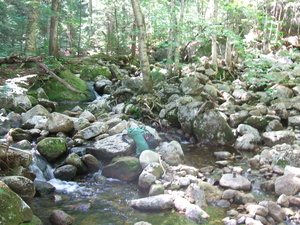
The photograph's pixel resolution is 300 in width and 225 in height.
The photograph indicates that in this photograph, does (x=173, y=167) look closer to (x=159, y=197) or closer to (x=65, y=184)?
(x=159, y=197)

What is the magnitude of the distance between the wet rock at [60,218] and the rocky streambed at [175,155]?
1 cm

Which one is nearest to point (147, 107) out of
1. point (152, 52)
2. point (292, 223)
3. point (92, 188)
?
point (92, 188)

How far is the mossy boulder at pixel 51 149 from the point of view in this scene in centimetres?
611

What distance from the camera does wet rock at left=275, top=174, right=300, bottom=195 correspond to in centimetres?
483

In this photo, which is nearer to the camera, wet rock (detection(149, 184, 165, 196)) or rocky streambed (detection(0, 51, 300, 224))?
rocky streambed (detection(0, 51, 300, 224))

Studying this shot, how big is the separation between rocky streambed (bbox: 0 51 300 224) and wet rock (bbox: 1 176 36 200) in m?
0.02

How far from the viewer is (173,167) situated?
20.0 feet

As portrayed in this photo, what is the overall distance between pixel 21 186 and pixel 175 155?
3.41 metres

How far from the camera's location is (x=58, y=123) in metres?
7.31

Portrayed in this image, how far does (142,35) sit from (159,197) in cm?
660

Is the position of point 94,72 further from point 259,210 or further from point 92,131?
point 259,210

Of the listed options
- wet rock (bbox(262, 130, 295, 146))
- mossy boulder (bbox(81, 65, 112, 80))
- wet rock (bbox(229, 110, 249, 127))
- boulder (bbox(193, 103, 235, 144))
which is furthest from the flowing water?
mossy boulder (bbox(81, 65, 112, 80))

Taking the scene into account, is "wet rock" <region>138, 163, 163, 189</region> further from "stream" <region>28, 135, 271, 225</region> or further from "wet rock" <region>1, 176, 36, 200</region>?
"wet rock" <region>1, 176, 36, 200</region>

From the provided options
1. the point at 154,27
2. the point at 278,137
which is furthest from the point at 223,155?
the point at 154,27
